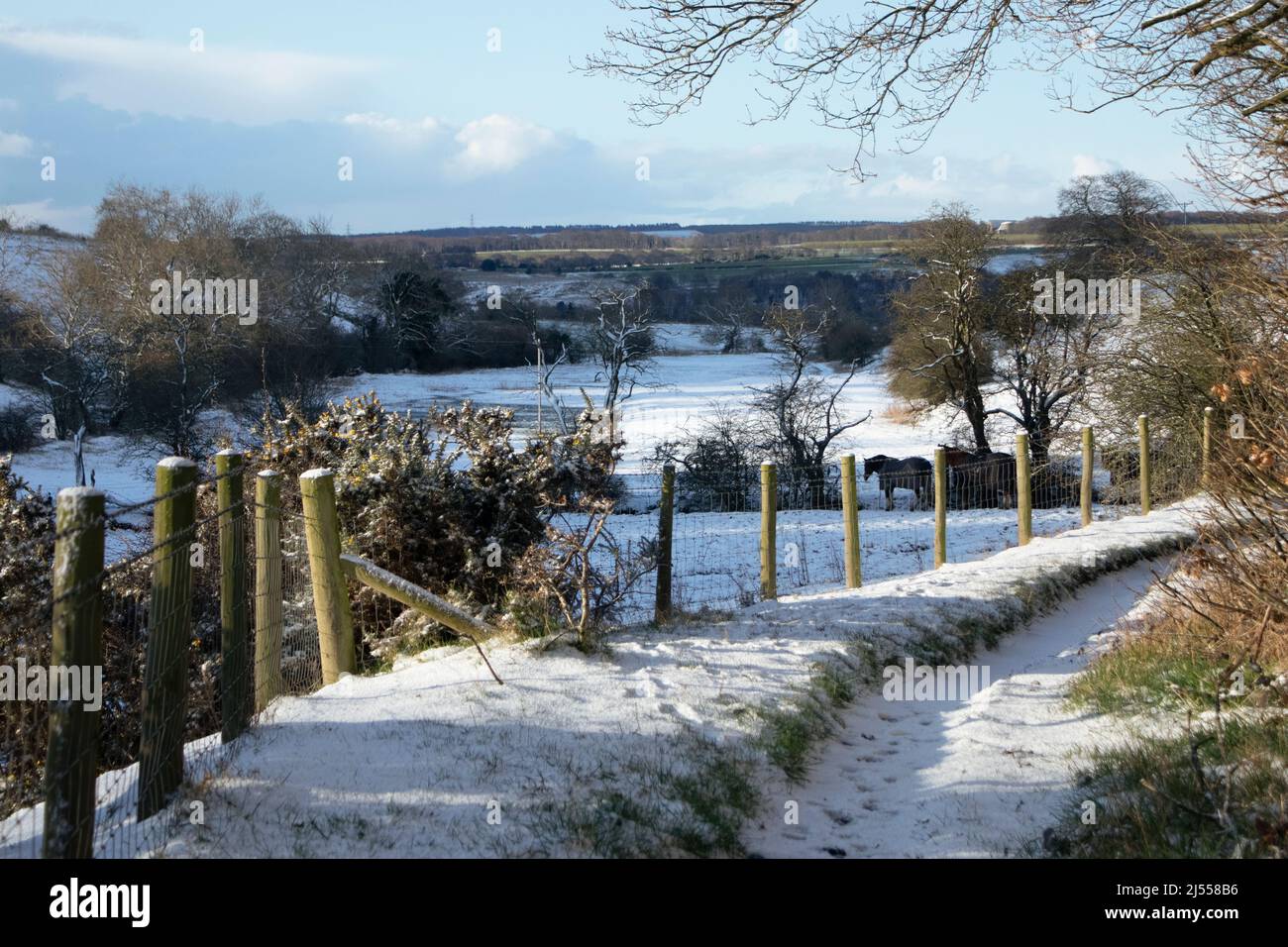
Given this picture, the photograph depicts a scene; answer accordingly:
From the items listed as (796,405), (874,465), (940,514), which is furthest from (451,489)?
(874,465)

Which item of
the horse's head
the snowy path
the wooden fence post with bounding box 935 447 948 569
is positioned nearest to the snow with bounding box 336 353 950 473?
the horse's head

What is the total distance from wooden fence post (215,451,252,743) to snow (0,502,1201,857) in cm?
14

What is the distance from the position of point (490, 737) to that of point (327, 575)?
1974mm

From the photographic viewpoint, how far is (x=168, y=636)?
4762mm

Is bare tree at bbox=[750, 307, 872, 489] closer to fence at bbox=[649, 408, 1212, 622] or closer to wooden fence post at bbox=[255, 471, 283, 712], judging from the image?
fence at bbox=[649, 408, 1212, 622]

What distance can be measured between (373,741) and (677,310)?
8407cm

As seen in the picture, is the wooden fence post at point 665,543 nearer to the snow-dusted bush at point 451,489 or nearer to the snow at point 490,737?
the snow-dusted bush at point 451,489

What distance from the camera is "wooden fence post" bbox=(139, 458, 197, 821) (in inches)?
183

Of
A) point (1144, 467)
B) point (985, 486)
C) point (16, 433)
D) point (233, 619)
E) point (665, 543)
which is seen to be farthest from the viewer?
point (16, 433)

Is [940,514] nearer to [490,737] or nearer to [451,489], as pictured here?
[451,489]
